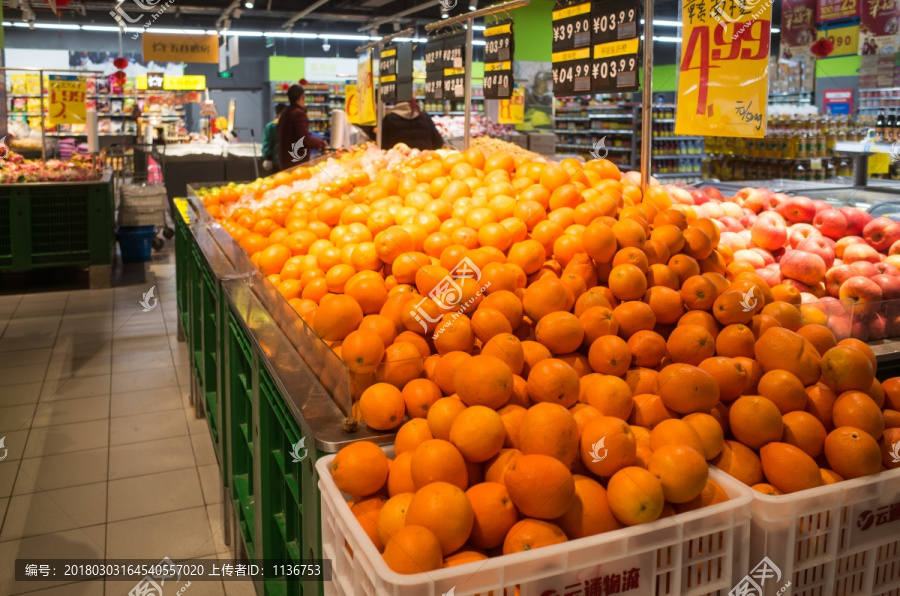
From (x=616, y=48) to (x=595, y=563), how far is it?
2714 millimetres

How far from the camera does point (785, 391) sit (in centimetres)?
147

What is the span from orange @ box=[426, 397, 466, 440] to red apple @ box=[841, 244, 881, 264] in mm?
1677

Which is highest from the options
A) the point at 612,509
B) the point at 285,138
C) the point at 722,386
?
the point at 285,138

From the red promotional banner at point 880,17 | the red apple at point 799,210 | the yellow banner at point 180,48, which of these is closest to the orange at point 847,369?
the red apple at point 799,210

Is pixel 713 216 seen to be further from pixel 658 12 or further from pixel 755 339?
pixel 658 12

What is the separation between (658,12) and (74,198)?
13.2 metres

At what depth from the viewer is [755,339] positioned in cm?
172

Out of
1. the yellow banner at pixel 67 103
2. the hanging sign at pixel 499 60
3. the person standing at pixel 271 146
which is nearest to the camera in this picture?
the hanging sign at pixel 499 60

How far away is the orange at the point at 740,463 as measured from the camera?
137 cm

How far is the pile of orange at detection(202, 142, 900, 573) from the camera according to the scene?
1225mm

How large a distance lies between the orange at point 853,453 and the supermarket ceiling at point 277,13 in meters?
14.8

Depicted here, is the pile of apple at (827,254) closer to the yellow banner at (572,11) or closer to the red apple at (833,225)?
the red apple at (833,225)

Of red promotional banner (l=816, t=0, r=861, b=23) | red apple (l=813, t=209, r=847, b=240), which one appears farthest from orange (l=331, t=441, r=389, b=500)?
red promotional banner (l=816, t=0, r=861, b=23)


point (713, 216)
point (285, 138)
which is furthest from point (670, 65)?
point (713, 216)
